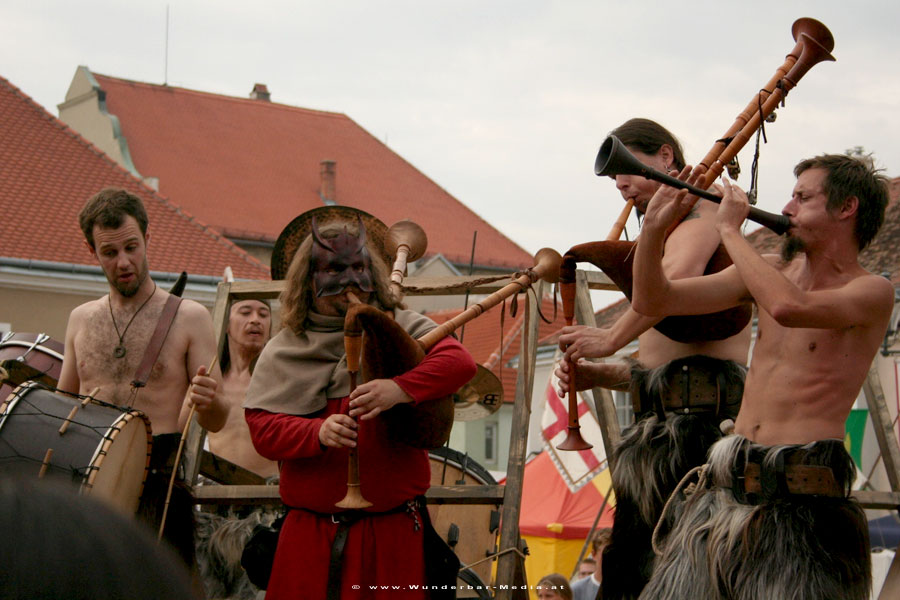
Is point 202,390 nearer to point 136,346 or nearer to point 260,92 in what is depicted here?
point 136,346

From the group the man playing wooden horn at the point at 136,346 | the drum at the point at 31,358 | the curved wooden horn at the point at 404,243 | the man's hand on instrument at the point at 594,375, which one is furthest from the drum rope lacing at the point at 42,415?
the man's hand on instrument at the point at 594,375

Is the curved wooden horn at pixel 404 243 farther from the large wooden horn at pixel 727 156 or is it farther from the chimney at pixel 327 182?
the chimney at pixel 327 182

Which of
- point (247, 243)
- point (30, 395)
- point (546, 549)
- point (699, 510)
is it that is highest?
point (247, 243)

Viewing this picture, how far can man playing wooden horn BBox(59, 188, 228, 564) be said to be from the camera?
5086 mm

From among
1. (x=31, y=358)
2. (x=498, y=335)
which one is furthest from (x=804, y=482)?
(x=498, y=335)

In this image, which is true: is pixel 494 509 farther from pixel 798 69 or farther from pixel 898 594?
pixel 798 69

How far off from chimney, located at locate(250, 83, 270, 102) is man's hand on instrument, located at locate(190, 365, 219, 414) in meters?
36.3

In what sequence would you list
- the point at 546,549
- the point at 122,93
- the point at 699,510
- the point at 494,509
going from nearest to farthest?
the point at 699,510 → the point at 494,509 → the point at 546,549 → the point at 122,93

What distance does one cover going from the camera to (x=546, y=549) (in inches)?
512

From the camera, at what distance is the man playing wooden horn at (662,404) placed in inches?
167

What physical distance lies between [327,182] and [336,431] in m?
32.0

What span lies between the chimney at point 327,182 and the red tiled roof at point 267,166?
196 mm

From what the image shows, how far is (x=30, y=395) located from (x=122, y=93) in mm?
32222

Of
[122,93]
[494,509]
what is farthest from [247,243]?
[494,509]
